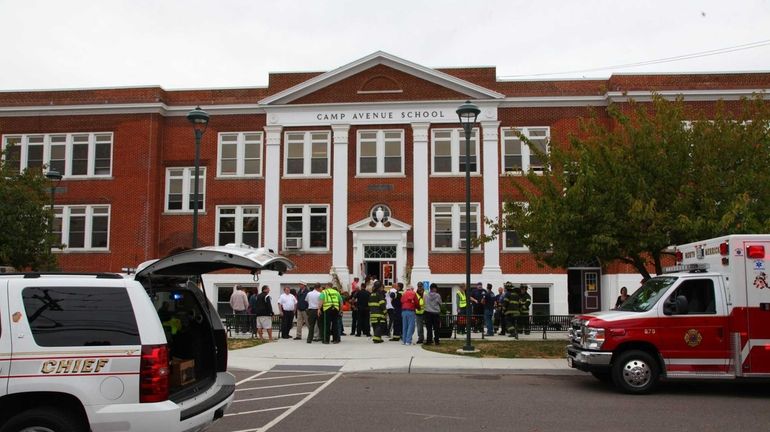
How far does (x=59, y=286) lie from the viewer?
563 cm

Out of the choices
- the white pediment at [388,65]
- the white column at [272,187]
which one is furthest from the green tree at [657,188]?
the white column at [272,187]

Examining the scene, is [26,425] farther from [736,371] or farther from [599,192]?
[599,192]

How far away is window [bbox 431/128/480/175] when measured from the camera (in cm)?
3000

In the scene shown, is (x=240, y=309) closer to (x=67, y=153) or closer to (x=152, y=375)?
(x=67, y=153)

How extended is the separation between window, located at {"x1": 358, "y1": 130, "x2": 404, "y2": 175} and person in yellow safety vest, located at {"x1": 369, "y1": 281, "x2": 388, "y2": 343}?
38.2ft

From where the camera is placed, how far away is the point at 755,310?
420 inches

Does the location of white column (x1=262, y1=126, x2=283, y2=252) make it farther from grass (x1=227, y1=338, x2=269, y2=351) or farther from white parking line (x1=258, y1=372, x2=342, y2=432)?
white parking line (x1=258, y1=372, x2=342, y2=432)

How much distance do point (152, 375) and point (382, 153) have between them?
25259 mm

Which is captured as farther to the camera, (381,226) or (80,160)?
(80,160)

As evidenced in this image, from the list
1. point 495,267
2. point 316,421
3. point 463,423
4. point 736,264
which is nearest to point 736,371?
point 736,264

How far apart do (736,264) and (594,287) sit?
19684 millimetres

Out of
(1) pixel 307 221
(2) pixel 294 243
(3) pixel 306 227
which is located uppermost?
(1) pixel 307 221

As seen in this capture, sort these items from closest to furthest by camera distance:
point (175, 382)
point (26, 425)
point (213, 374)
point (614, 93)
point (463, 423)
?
Result: point (26, 425) → point (175, 382) → point (213, 374) → point (463, 423) → point (614, 93)

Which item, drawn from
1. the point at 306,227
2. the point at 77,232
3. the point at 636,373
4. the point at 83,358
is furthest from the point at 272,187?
the point at 83,358
